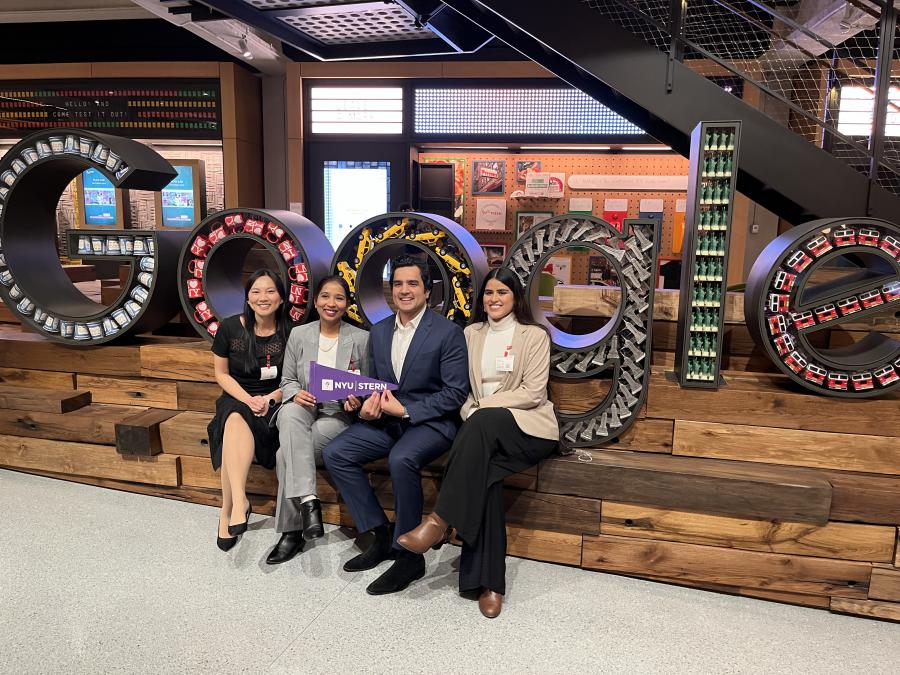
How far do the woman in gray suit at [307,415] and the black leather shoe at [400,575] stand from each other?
357mm

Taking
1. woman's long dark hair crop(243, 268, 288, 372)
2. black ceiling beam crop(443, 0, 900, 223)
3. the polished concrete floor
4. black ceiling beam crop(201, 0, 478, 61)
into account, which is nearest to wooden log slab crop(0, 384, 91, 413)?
the polished concrete floor

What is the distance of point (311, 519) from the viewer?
2863mm

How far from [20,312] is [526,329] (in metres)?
3.19

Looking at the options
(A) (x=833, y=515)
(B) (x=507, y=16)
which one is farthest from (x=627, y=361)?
(B) (x=507, y=16)

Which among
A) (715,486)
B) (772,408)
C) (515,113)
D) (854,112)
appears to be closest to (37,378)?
(715,486)

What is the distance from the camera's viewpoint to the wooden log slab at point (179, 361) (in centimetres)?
371

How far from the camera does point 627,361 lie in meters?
3.06

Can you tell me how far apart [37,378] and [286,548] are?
2.31m

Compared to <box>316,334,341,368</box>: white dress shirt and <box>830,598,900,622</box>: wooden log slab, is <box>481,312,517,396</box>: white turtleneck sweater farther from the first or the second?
<box>830,598,900,622</box>: wooden log slab

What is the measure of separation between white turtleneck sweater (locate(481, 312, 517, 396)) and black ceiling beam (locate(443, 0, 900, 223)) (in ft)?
5.06

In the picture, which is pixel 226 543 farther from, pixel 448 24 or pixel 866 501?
pixel 448 24

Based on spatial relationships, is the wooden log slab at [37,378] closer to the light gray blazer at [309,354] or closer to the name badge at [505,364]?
the light gray blazer at [309,354]

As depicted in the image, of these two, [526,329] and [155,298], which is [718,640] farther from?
[155,298]

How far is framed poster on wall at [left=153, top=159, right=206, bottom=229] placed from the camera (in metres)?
6.64
